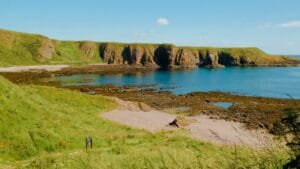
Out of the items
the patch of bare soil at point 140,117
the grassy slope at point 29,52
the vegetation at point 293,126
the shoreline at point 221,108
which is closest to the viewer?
the vegetation at point 293,126

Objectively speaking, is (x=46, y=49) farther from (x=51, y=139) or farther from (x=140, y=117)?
(x=51, y=139)

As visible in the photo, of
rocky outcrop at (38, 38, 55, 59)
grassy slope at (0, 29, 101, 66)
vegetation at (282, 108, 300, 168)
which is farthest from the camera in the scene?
rocky outcrop at (38, 38, 55, 59)

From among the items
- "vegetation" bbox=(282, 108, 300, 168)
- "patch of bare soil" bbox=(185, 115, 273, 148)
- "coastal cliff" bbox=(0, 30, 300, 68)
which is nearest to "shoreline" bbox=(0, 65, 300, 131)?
"patch of bare soil" bbox=(185, 115, 273, 148)

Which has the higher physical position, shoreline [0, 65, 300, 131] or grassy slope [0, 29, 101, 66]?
grassy slope [0, 29, 101, 66]

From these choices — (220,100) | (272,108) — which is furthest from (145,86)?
(272,108)

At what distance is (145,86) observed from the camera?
98.9 metres

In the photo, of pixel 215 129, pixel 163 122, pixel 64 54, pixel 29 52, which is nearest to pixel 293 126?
pixel 215 129

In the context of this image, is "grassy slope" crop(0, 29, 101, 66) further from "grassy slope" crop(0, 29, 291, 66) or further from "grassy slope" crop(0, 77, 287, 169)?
"grassy slope" crop(0, 77, 287, 169)

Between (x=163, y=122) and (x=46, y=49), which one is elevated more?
(x=46, y=49)

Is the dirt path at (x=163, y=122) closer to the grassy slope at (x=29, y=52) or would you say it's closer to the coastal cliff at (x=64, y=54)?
the grassy slope at (x=29, y=52)

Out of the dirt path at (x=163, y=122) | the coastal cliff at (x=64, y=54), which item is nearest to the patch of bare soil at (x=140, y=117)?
the dirt path at (x=163, y=122)

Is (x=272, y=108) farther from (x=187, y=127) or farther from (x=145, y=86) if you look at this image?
(x=145, y=86)

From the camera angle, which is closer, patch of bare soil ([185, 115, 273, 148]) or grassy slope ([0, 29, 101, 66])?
patch of bare soil ([185, 115, 273, 148])

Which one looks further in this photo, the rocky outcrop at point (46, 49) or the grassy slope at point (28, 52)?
the rocky outcrop at point (46, 49)
